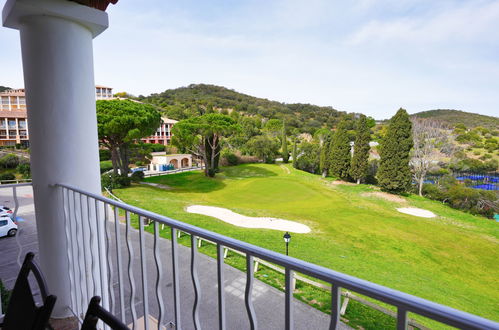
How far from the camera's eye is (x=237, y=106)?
51.9 meters

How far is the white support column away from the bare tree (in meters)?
18.4

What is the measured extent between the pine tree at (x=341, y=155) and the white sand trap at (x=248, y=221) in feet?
31.5

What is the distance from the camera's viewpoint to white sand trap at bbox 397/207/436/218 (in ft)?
39.7

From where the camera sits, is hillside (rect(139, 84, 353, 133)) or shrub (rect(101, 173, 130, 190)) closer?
shrub (rect(101, 173, 130, 190))

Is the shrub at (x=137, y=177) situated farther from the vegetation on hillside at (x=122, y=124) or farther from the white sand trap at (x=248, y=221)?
the white sand trap at (x=248, y=221)

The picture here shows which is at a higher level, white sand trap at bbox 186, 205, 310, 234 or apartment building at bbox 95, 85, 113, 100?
apartment building at bbox 95, 85, 113, 100

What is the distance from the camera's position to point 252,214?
11.4m

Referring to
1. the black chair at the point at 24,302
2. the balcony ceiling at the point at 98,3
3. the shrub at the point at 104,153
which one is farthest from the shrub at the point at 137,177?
the black chair at the point at 24,302

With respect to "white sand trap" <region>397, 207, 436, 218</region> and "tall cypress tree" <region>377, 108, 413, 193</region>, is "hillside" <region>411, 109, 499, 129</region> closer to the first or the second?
"tall cypress tree" <region>377, 108, 413, 193</region>

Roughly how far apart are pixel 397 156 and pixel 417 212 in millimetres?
3784

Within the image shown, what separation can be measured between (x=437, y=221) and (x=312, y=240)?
269 inches

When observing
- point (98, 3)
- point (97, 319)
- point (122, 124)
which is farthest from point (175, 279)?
point (122, 124)

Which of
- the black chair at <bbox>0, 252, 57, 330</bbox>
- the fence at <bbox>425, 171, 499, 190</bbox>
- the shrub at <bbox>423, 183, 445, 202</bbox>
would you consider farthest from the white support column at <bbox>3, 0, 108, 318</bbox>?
the fence at <bbox>425, 171, 499, 190</bbox>

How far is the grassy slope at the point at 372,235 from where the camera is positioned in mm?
6641
